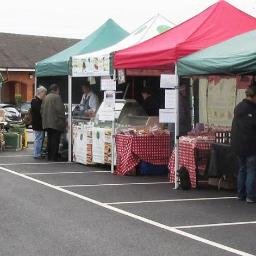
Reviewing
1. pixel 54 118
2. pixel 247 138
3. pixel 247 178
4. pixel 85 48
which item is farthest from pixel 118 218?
pixel 85 48

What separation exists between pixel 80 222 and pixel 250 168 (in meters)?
2.78

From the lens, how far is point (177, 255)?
6129 millimetres

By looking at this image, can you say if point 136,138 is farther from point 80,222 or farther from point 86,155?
point 80,222

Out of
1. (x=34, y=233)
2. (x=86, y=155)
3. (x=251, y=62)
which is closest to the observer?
(x=34, y=233)

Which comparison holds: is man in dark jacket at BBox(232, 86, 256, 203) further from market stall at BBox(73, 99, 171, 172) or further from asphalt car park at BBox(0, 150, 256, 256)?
market stall at BBox(73, 99, 171, 172)

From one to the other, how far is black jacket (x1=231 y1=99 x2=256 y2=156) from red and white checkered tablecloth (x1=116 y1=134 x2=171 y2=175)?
10.4 ft

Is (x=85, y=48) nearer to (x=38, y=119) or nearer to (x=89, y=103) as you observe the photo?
(x=89, y=103)

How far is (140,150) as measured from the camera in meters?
12.0

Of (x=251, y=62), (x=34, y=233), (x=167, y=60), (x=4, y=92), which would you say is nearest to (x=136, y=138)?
(x=167, y=60)

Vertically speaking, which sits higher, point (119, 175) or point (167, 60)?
point (167, 60)

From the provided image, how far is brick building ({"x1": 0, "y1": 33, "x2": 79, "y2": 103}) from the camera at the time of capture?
4475cm

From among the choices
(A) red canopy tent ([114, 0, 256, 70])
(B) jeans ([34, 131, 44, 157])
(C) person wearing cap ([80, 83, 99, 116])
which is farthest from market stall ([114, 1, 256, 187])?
(B) jeans ([34, 131, 44, 157])

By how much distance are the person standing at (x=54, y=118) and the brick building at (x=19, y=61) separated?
28559mm

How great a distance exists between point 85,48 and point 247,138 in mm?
7416
